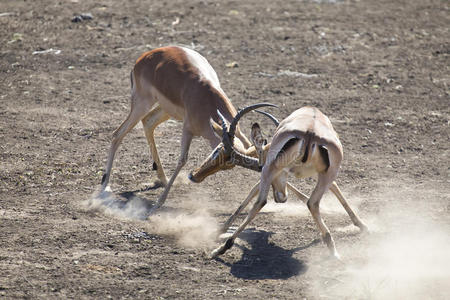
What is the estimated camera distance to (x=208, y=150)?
1085 cm

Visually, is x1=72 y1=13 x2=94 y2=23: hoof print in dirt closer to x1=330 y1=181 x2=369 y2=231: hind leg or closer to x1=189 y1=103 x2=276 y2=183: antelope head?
x1=189 y1=103 x2=276 y2=183: antelope head

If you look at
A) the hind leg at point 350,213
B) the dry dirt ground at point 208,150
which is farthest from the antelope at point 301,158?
the hind leg at point 350,213

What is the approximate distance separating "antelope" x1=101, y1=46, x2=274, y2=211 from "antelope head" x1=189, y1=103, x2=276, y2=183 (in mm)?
262

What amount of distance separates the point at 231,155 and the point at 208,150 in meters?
2.85

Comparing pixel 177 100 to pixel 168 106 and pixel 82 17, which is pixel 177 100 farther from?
pixel 82 17

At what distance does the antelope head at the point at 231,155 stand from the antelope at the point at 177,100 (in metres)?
0.26

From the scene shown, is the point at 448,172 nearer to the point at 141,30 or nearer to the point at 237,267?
the point at 237,267

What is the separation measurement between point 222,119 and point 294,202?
1808 mm

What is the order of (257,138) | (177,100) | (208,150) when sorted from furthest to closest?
1. (208,150)
2. (177,100)
3. (257,138)

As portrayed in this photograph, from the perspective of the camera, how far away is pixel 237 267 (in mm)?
7262

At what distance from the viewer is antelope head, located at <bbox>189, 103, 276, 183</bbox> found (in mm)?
7926

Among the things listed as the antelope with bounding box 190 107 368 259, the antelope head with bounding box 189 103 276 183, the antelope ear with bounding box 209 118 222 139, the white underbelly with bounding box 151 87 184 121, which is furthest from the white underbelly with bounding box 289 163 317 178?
the white underbelly with bounding box 151 87 184 121

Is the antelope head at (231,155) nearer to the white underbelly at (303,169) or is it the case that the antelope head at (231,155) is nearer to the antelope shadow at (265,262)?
the white underbelly at (303,169)

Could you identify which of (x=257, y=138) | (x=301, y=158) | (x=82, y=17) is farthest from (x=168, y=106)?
(x=82, y=17)
